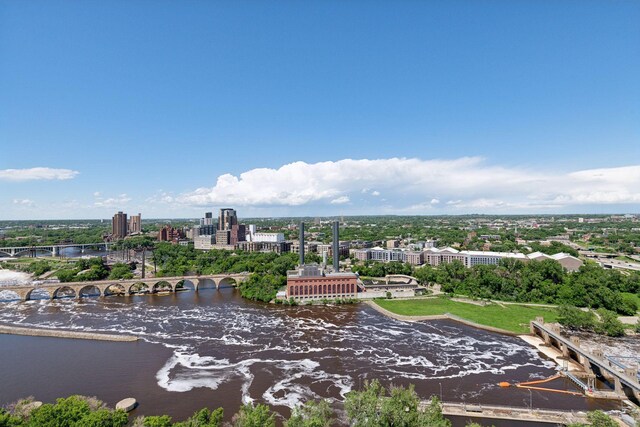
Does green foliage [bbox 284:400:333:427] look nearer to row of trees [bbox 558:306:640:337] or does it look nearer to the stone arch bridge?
row of trees [bbox 558:306:640:337]

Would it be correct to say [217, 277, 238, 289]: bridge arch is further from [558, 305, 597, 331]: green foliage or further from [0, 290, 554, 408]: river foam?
[558, 305, 597, 331]: green foliage

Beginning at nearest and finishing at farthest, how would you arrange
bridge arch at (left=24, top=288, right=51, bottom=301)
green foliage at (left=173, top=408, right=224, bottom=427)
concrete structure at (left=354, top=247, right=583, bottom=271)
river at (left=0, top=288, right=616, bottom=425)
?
green foliage at (left=173, top=408, right=224, bottom=427) → river at (left=0, top=288, right=616, bottom=425) → bridge arch at (left=24, top=288, right=51, bottom=301) → concrete structure at (left=354, top=247, right=583, bottom=271)

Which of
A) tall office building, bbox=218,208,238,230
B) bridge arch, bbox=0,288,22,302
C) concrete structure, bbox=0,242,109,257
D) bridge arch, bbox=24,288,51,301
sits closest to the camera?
bridge arch, bbox=24,288,51,301

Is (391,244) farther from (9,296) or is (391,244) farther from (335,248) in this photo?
(9,296)

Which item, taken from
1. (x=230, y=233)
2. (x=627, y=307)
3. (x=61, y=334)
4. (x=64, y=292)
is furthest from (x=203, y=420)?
(x=230, y=233)

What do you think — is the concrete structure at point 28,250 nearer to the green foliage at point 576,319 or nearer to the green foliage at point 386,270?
the green foliage at point 386,270

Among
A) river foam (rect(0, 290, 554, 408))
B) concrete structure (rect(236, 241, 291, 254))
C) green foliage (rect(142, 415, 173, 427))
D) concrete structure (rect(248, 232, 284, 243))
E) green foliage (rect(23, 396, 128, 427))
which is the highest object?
concrete structure (rect(248, 232, 284, 243))

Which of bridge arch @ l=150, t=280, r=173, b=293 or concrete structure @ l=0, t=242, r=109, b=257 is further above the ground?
concrete structure @ l=0, t=242, r=109, b=257

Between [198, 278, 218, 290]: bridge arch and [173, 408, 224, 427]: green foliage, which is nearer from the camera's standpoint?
[173, 408, 224, 427]: green foliage

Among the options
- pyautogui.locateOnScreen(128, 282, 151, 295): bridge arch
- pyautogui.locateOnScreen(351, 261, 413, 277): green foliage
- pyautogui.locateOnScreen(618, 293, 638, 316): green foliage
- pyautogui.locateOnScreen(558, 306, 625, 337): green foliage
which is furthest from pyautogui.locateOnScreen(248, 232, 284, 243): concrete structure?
pyautogui.locateOnScreen(618, 293, 638, 316): green foliage
